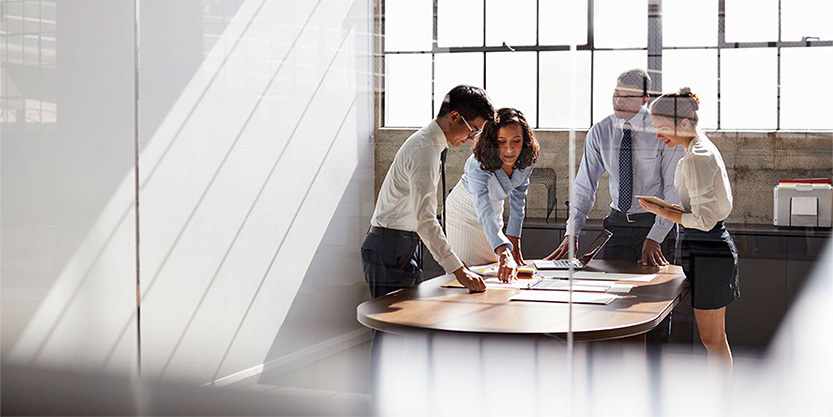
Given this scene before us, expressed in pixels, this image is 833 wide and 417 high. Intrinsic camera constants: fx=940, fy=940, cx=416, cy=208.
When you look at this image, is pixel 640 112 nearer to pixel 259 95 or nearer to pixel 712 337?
pixel 712 337

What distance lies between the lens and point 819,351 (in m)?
3.24

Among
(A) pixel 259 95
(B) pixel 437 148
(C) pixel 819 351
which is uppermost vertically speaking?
(A) pixel 259 95

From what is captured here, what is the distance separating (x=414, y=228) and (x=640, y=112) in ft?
3.21

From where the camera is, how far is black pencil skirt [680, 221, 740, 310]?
131 inches

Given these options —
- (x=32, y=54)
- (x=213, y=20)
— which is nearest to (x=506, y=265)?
(x=213, y=20)

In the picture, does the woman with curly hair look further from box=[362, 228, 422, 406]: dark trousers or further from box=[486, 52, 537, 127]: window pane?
box=[362, 228, 422, 406]: dark trousers

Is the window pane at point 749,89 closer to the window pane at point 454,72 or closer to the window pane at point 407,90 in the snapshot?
the window pane at point 454,72

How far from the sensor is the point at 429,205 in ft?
12.0

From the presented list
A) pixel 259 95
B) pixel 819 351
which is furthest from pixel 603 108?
pixel 259 95

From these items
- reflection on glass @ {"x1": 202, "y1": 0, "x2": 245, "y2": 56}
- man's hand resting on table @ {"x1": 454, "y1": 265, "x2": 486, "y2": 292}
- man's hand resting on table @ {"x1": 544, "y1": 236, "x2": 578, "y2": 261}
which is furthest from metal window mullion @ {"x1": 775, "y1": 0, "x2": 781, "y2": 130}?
reflection on glass @ {"x1": 202, "y1": 0, "x2": 245, "y2": 56}

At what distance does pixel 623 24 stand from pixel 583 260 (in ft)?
2.84

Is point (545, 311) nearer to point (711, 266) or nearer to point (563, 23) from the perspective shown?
point (711, 266)

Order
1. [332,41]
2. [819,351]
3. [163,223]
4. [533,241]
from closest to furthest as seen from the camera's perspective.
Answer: [819,351]
[533,241]
[332,41]
[163,223]

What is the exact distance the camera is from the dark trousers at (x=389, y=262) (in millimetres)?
3701
